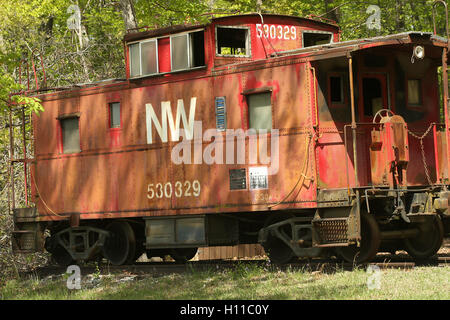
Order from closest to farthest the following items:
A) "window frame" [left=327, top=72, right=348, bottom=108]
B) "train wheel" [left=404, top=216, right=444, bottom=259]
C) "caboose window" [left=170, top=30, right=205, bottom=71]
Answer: "window frame" [left=327, top=72, right=348, bottom=108] < "train wheel" [left=404, top=216, right=444, bottom=259] < "caboose window" [left=170, top=30, right=205, bottom=71]

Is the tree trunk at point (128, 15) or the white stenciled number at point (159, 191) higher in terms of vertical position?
the tree trunk at point (128, 15)

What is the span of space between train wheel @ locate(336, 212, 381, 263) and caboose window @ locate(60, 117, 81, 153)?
265 inches

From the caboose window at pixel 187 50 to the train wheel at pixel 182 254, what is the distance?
15.3 ft

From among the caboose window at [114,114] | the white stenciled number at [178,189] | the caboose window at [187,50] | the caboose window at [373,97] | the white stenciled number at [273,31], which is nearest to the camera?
the caboose window at [373,97]

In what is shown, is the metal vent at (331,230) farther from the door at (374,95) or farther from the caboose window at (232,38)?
the caboose window at (232,38)

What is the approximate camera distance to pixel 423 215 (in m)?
13.4

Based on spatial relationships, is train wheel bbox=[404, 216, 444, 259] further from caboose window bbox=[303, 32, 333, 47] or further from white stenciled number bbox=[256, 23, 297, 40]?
white stenciled number bbox=[256, 23, 297, 40]

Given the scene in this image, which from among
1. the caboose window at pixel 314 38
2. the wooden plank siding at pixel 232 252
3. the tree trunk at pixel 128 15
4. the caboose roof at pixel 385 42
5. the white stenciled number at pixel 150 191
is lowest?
the wooden plank siding at pixel 232 252

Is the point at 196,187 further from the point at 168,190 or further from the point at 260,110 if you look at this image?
the point at 260,110

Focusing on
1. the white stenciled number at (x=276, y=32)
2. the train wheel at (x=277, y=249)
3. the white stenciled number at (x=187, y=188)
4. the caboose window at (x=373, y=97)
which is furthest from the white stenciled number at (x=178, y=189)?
the caboose window at (x=373, y=97)

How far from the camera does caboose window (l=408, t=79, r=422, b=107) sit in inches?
576

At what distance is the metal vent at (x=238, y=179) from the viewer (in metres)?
13.9

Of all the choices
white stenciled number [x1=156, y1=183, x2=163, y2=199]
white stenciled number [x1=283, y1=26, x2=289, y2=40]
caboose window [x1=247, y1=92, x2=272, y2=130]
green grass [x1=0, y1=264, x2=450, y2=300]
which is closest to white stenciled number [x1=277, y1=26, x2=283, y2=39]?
white stenciled number [x1=283, y1=26, x2=289, y2=40]

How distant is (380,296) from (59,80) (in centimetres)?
1556
